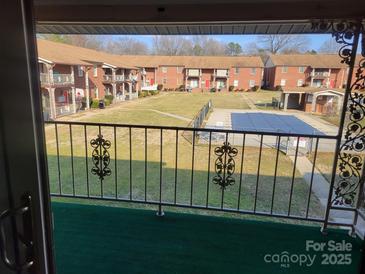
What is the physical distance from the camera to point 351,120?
82.7 inches

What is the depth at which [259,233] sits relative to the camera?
2.29 m

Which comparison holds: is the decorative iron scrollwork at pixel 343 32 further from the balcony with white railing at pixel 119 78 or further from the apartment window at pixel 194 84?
the balcony with white railing at pixel 119 78

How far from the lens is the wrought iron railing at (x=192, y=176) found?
2531mm

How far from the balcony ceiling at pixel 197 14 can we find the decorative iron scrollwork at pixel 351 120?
93 mm

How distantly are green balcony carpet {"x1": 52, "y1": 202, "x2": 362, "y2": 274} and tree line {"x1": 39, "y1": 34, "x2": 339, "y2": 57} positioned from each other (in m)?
1.71

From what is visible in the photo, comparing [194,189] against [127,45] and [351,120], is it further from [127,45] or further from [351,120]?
[351,120]

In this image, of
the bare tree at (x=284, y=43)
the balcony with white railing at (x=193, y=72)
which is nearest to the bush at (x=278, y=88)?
the bare tree at (x=284, y=43)

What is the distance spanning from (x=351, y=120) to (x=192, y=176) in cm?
149

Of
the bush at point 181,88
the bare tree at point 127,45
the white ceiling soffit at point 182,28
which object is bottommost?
the bush at point 181,88

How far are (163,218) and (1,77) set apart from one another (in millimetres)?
2189

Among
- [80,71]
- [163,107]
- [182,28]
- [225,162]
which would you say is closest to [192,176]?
[225,162]

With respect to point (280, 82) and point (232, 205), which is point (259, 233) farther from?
Answer: point (280, 82)

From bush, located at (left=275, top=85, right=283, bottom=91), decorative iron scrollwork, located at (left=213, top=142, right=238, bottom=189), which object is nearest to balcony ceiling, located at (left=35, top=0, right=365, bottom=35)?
decorative iron scrollwork, located at (left=213, top=142, right=238, bottom=189)

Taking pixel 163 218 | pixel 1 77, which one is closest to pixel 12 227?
pixel 1 77
